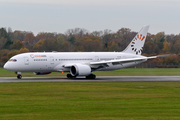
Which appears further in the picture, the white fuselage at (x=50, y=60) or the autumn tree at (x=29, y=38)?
the autumn tree at (x=29, y=38)

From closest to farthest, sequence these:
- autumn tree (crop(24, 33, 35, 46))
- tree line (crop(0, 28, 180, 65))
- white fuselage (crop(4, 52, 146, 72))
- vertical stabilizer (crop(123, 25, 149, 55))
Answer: white fuselage (crop(4, 52, 146, 72)) < vertical stabilizer (crop(123, 25, 149, 55)) < tree line (crop(0, 28, 180, 65)) < autumn tree (crop(24, 33, 35, 46))

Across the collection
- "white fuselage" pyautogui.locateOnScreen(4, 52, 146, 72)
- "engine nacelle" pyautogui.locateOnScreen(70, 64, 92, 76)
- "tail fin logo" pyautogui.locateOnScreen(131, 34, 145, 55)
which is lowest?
"engine nacelle" pyautogui.locateOnScreen(70, 64, 92, 76)

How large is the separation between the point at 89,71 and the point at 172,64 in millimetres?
73927

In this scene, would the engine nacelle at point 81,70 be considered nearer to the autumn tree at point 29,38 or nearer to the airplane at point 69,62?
the airplane at point 69,62

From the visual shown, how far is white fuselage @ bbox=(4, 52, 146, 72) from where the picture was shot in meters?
43.3

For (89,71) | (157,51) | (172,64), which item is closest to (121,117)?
(89,71)

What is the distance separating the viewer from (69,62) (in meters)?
46.2

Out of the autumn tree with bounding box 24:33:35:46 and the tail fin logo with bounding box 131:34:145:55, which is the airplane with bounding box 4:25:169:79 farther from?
the autumn tree with bounding box 24:33:35:46

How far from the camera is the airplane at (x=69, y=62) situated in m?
43.4

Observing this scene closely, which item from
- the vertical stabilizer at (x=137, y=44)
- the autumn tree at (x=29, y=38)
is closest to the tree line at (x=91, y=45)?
the autumn tree at (x=29, y=38)

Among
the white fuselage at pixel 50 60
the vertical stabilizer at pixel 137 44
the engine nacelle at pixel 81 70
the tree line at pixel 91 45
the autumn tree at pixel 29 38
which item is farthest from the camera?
the autumn tree at pixel 29 38

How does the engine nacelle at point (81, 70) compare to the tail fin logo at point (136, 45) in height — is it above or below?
below

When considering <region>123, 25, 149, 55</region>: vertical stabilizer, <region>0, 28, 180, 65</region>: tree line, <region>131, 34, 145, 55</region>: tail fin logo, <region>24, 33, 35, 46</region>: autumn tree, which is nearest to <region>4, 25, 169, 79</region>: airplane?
<region>123, 25, 149, 55</region>: vertical stabilizer

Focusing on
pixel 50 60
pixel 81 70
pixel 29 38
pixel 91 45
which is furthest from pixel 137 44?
pixel 29 38
